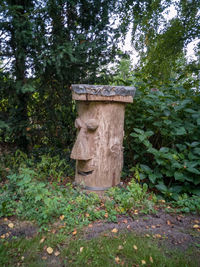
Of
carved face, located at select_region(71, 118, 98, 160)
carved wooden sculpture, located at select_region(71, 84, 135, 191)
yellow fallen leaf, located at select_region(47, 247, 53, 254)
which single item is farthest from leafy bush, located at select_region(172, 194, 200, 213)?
yellow fallen leaf, located at select_region(47, 247, 53, 254)

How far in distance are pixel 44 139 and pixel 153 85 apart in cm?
263

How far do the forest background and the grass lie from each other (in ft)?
2.29

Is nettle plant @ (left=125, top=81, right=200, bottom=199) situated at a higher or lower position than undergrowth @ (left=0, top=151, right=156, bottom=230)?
higher

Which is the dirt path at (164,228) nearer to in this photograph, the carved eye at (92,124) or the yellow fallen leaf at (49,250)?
the yellow fallen leaf at (49,250)

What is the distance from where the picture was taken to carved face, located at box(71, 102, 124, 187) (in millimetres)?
2980

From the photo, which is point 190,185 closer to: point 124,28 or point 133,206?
point 133,206

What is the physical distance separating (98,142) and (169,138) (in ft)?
4.31

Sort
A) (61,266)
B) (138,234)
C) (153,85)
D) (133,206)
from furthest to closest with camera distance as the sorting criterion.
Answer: (153,85), (133,206), (138,234), (61,266)

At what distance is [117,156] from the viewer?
312 cm

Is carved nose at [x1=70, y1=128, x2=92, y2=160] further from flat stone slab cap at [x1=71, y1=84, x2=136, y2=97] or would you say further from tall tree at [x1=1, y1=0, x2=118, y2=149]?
tall tree at [x1=1, y1=0, x2=118, y2=149]

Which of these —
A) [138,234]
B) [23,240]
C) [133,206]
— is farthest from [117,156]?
[23,240]

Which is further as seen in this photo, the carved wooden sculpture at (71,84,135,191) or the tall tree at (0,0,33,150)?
the tall tree at (0,0,33,150)

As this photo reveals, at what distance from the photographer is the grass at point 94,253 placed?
71.4 inches

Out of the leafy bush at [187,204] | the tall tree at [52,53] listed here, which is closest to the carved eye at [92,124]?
the tall tree at [52,53]
